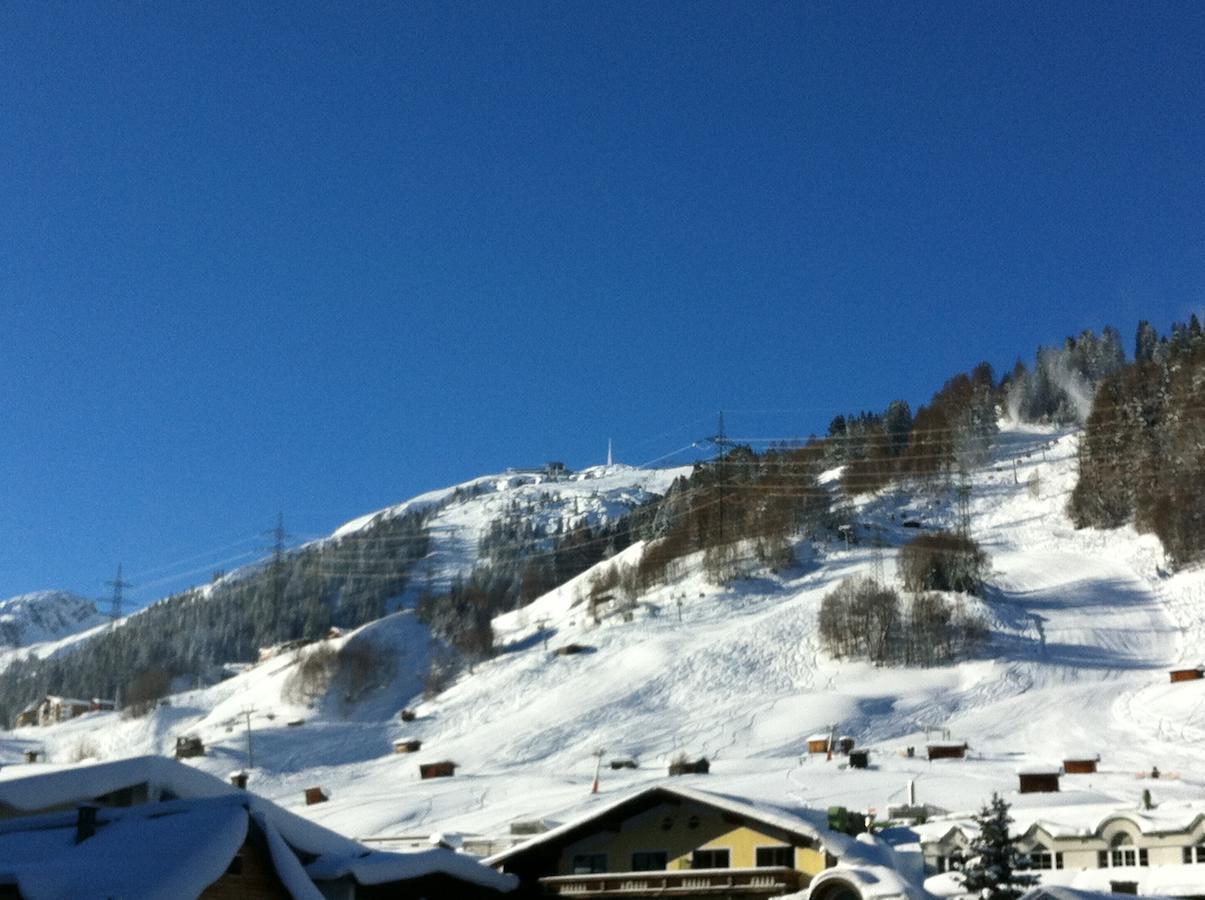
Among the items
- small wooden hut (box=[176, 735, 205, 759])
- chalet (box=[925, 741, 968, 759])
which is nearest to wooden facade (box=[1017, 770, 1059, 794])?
chalet (box=[925, 741, 968, 759])

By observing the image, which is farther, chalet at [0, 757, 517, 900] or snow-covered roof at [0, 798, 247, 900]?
chalet at [0, 757, 517, 900]

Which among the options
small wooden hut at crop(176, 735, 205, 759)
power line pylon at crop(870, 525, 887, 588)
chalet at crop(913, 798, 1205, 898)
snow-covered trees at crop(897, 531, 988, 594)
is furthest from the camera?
power line pylon at crop(870, 525, 887, 588)

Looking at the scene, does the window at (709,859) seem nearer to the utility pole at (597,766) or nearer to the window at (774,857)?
the window at (774,857)

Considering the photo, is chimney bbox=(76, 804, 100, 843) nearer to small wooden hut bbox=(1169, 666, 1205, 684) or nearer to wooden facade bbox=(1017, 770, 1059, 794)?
wooden facade bbox=(1017, 770, 1059, 794)

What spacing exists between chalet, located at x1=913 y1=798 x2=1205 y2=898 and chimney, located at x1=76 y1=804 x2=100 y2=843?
15777mm

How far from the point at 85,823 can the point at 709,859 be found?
9.45 m

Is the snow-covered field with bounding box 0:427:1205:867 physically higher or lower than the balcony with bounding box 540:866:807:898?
higher

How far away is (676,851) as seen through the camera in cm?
2342

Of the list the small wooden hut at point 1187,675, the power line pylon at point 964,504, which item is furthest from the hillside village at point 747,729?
the power line pylon at point 964,504

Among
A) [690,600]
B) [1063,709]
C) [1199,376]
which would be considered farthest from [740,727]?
[1199,376]

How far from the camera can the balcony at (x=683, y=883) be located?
72.0 ft

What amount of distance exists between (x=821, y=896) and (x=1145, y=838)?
12.0 metres

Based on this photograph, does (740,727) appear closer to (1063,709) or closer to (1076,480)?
(1063,709)

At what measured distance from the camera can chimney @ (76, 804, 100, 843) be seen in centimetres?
1694
